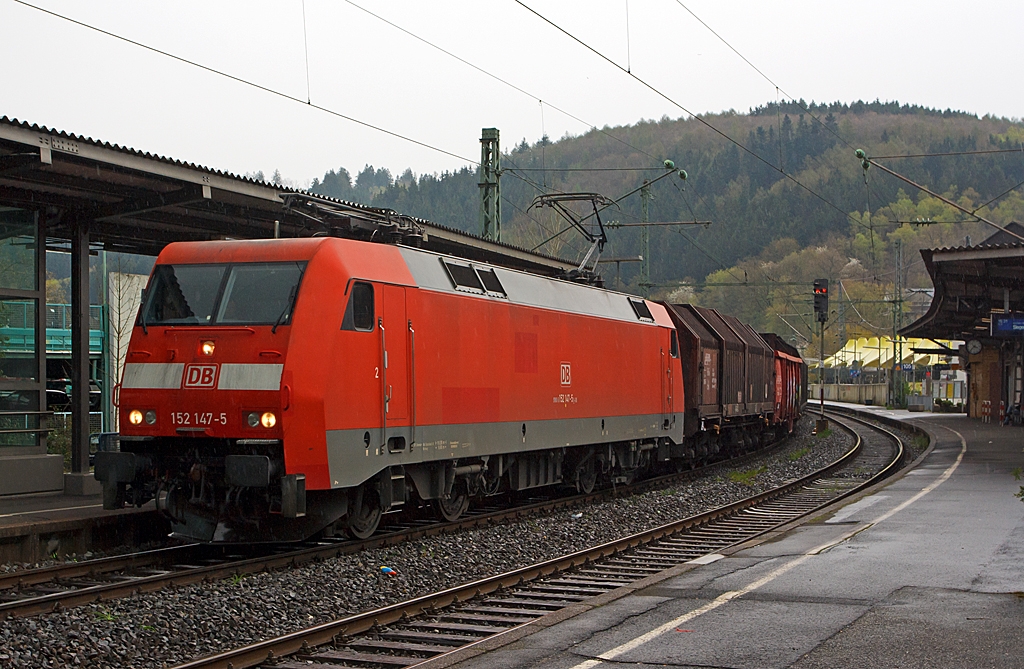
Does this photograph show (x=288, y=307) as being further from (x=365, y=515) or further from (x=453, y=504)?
(x=453, y=504)

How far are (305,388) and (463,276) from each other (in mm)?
3586

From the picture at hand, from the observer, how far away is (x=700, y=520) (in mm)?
14812

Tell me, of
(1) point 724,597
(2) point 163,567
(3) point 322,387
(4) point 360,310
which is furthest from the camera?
(4) point 360,310

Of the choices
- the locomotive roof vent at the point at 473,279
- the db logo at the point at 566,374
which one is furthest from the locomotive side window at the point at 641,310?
the locomotive roof vent at the point at 473,279

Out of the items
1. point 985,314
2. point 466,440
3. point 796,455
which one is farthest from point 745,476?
point 985,314

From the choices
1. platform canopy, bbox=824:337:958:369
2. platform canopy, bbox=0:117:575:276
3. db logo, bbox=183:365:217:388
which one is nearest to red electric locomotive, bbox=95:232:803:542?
db logo, bbox=183:365:217:388

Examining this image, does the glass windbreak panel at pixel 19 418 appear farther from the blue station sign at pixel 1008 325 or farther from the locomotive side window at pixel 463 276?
the blue station sign at pixel 1008 325

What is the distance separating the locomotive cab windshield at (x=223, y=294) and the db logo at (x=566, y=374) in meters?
5.85

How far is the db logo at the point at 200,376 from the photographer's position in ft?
35.8

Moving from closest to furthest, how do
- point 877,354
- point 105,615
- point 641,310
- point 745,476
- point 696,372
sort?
point 105,615 → point 641,310 → point 745,476 → point 696,372 → point 877,354

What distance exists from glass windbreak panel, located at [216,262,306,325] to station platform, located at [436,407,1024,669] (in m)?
4.42

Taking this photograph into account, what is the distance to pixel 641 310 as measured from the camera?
65.1 ft

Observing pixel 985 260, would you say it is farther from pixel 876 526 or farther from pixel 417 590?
pixel 417 590

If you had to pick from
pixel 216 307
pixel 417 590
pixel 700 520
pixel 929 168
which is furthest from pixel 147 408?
pixel 929 168
